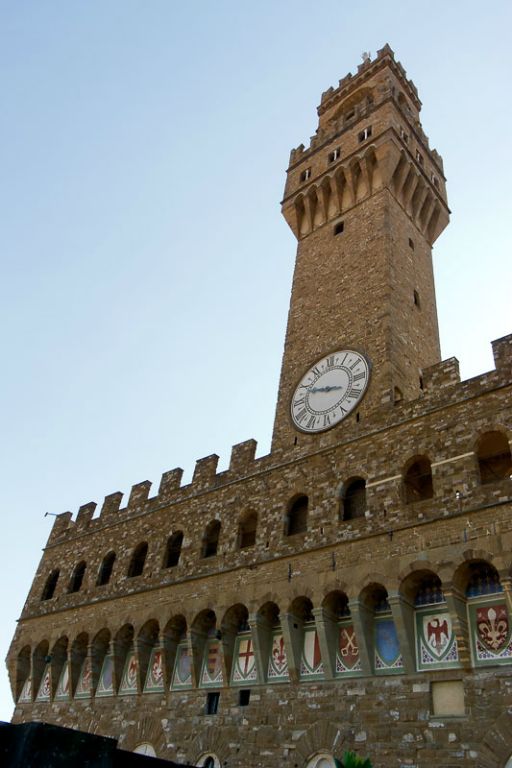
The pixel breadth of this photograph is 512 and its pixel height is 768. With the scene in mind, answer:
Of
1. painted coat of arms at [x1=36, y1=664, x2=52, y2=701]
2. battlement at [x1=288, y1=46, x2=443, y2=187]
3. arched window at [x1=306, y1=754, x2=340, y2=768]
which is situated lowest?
arched window at [x1=306, y1=754, x2=340, y2=768]

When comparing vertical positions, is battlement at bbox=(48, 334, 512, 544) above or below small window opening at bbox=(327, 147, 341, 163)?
below

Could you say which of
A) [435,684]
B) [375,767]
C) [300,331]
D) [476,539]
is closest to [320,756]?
[375,767]

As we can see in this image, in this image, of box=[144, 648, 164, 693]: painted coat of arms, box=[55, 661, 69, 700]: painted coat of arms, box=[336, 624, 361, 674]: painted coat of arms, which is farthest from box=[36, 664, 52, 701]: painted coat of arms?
box=[336, 624, 361, 674]: painted coat of arms

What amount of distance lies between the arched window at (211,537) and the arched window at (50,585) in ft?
23.1

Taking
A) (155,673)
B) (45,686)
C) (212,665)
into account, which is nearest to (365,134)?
(212,665)

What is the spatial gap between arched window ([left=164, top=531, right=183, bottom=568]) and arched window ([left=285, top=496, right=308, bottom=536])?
12.9 ft

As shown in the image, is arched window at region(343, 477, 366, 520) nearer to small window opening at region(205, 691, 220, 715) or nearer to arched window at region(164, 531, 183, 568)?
small window opening at region(205, 691, 220, 715)

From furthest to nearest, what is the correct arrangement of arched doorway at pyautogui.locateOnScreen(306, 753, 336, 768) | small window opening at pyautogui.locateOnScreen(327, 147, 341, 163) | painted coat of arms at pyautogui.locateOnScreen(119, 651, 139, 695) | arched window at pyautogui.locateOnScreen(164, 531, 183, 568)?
1. small window opening at pyautogui.locateOnScreen(327, 147, 341, 163)
2. arched window at pyautogui.locateOnScreen(164, 531, 183, 568)
3. painted coat of arms at pyautogui.locateOnScreen(119, 651, 139, 695)
4. arched doorway at pyautogui.locateOnScreen(306, 753, 336, 768)

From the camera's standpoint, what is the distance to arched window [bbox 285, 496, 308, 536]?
14656mm

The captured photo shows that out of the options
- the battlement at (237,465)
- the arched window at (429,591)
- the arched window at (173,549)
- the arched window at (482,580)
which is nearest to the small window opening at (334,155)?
the battlement at (237,465)

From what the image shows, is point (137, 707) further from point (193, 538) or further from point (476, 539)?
point (476, 539)

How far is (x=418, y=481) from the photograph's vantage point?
13.5 meters

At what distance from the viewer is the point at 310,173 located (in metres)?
22.6

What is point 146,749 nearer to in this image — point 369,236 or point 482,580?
point 482,580
